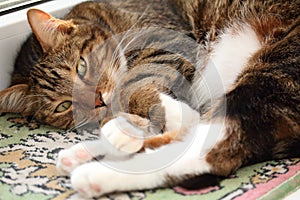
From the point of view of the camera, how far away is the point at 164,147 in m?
1.42

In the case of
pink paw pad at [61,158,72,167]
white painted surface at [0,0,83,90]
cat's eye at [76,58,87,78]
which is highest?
white painted surface at [0,0,83,90]

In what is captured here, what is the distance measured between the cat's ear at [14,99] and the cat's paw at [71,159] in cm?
38

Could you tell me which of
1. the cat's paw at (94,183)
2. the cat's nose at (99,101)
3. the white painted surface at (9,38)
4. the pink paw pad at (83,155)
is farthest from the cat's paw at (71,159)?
the white painted surface at (9,38)

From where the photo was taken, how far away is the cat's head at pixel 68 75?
5.42ft

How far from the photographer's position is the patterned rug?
133 centimetres

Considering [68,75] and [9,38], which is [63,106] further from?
[9,38]

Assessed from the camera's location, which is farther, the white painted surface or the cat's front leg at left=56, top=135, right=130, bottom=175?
the white painted surface

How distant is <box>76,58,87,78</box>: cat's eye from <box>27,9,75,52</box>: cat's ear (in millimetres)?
106

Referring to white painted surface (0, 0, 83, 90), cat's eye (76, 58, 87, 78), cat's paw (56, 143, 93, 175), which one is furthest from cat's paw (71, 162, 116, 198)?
white painted surface (0, 0, 83, 90)

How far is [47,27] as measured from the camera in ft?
5.50

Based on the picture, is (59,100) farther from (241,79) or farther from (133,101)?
(241,79)

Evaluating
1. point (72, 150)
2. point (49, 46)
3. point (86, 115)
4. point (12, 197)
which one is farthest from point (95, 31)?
point (12, 197)

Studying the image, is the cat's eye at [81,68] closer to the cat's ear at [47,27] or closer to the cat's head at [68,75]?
the cat's head at [68,75]

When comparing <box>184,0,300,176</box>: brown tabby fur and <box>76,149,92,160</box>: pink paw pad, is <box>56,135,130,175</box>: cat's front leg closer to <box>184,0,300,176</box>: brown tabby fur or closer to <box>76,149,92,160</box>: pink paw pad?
<box>76,149,92,160</box>: pink paw pad
